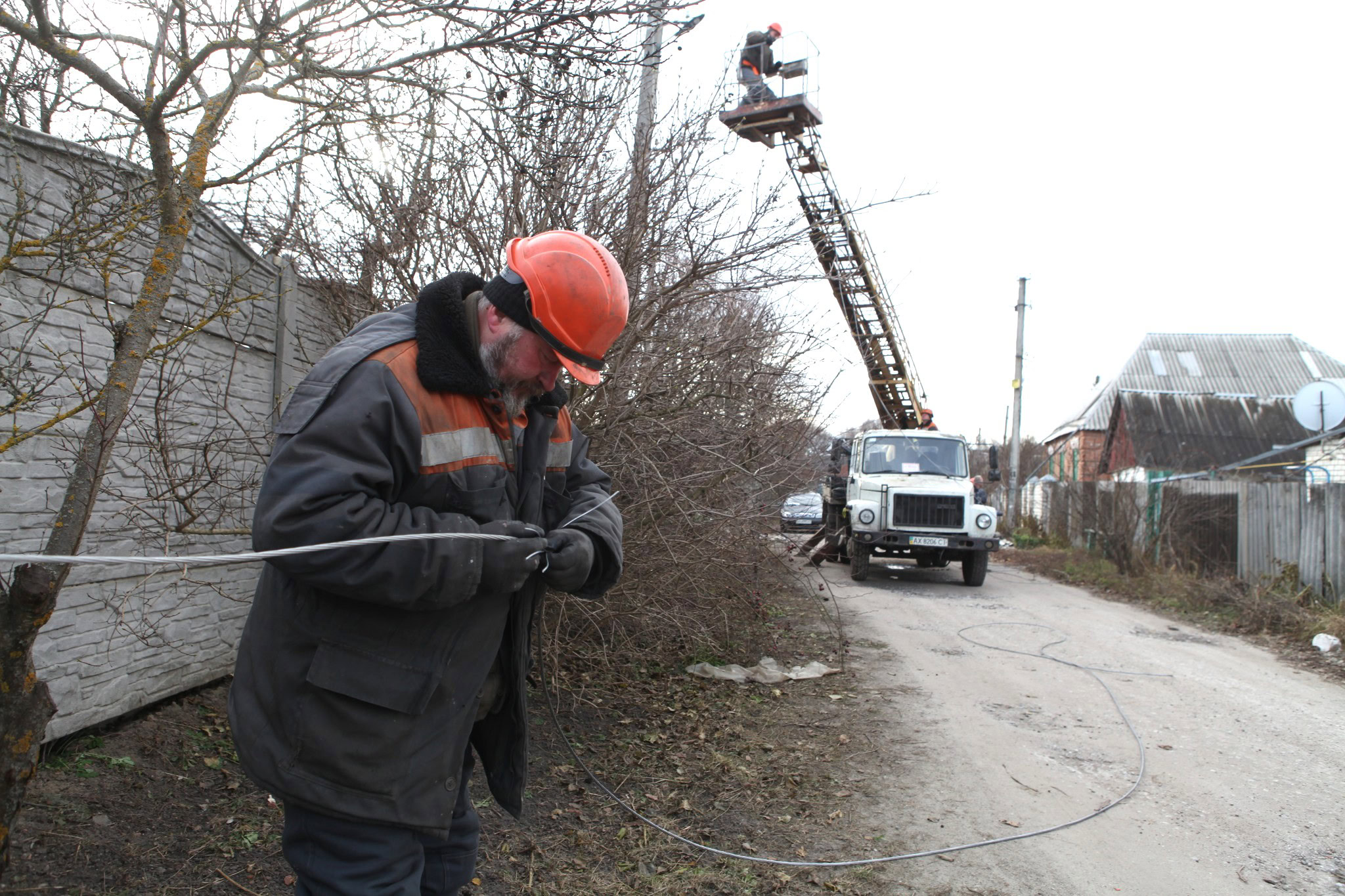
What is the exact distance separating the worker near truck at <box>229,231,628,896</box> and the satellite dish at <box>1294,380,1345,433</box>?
14356mm

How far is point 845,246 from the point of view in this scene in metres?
6.45

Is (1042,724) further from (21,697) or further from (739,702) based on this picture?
(21,697)

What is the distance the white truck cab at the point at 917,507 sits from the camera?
12078 mm

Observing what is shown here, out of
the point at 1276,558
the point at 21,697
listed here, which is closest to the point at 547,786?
the point at 21,697

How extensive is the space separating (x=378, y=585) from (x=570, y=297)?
79cm

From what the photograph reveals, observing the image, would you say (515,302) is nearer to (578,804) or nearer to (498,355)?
(498,355)

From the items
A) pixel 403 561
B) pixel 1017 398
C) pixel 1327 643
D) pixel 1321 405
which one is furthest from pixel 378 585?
pixel 1017 398

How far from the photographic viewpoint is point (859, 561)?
12.4m

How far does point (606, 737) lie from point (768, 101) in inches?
175

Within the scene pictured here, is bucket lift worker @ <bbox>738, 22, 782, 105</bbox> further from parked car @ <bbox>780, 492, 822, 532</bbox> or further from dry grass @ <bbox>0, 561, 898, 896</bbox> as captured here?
dry grass @ <bbox>0, 561, 898, 896</bbox>

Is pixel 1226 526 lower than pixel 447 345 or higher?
lower

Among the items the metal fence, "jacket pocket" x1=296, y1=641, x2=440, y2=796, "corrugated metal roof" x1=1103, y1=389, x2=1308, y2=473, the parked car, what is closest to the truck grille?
the parked car

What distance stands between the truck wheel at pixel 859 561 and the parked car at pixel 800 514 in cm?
79

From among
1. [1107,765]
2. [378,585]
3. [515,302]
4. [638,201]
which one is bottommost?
[1107,765]
